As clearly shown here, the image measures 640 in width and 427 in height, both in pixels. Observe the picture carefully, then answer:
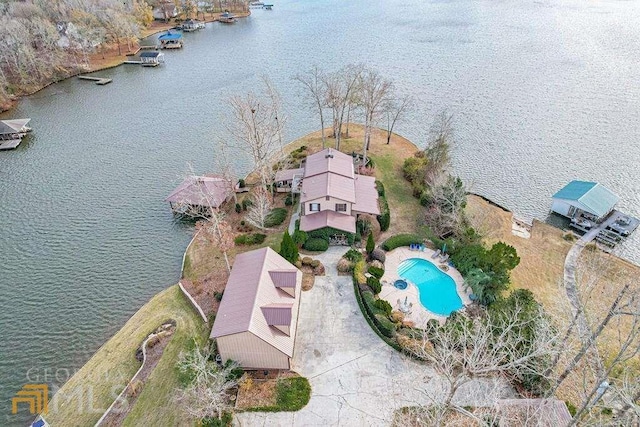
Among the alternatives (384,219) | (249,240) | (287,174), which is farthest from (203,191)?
(384,219)

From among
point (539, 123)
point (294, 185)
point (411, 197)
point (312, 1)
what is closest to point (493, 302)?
point (411, 197)

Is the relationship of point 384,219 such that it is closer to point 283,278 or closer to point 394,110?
point 283,278

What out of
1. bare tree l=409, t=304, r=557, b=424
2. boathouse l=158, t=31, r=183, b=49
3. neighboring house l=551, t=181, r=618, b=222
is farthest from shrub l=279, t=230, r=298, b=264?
boathouse l=158, t=31, r=183, b=49

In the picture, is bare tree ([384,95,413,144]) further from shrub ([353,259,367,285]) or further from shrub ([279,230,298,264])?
shrub ([279,230,298,264])

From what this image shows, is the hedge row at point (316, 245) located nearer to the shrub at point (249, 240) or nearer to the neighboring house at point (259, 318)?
the shrub at point (249, 240)

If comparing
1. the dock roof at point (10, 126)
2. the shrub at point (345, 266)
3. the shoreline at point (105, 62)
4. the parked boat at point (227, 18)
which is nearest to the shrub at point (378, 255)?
the shrub at point (345, 266)

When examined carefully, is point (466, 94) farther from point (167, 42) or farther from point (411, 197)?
point (167, 42)
